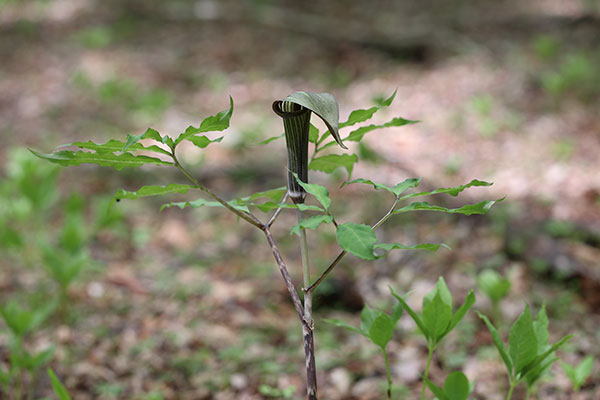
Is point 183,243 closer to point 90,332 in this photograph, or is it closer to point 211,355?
point 90,332

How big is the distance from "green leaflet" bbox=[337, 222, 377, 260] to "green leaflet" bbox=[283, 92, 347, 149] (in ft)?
0.50

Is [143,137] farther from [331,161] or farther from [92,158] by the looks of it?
[331,161]

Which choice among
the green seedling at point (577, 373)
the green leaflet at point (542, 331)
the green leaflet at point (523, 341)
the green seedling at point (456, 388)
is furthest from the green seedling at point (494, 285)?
the green seedling at point (456, 388)

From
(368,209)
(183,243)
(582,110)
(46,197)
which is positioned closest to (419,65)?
(582,110)

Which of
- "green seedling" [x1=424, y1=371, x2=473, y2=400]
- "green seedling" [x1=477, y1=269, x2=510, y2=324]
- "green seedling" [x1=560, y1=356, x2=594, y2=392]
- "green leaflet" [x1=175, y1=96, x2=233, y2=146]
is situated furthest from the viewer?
"green seedling" [x1=477, y1=269, x2=510, y2=324]

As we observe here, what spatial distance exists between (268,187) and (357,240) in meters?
3.09

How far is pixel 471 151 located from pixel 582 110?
1.44 meters

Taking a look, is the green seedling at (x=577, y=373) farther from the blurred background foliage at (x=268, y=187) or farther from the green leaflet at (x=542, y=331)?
the blurred background foliage at (x=268, y=187)

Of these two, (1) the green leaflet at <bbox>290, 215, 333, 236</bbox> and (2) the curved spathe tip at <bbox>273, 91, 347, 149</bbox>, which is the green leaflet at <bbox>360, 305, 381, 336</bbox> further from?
(2) the curved spathe tip at <bbox>273, 91, 347, 149</bbox>

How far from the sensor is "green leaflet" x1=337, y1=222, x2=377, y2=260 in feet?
2.69

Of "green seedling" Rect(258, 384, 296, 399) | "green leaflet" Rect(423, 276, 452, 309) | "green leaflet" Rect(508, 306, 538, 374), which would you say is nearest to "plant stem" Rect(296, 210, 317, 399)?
"green leaflet" Rect(423, 276, 452, 309)

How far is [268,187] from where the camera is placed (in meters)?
3.91

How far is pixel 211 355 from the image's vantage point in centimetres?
222

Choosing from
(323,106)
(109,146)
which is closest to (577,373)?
(323,106)
